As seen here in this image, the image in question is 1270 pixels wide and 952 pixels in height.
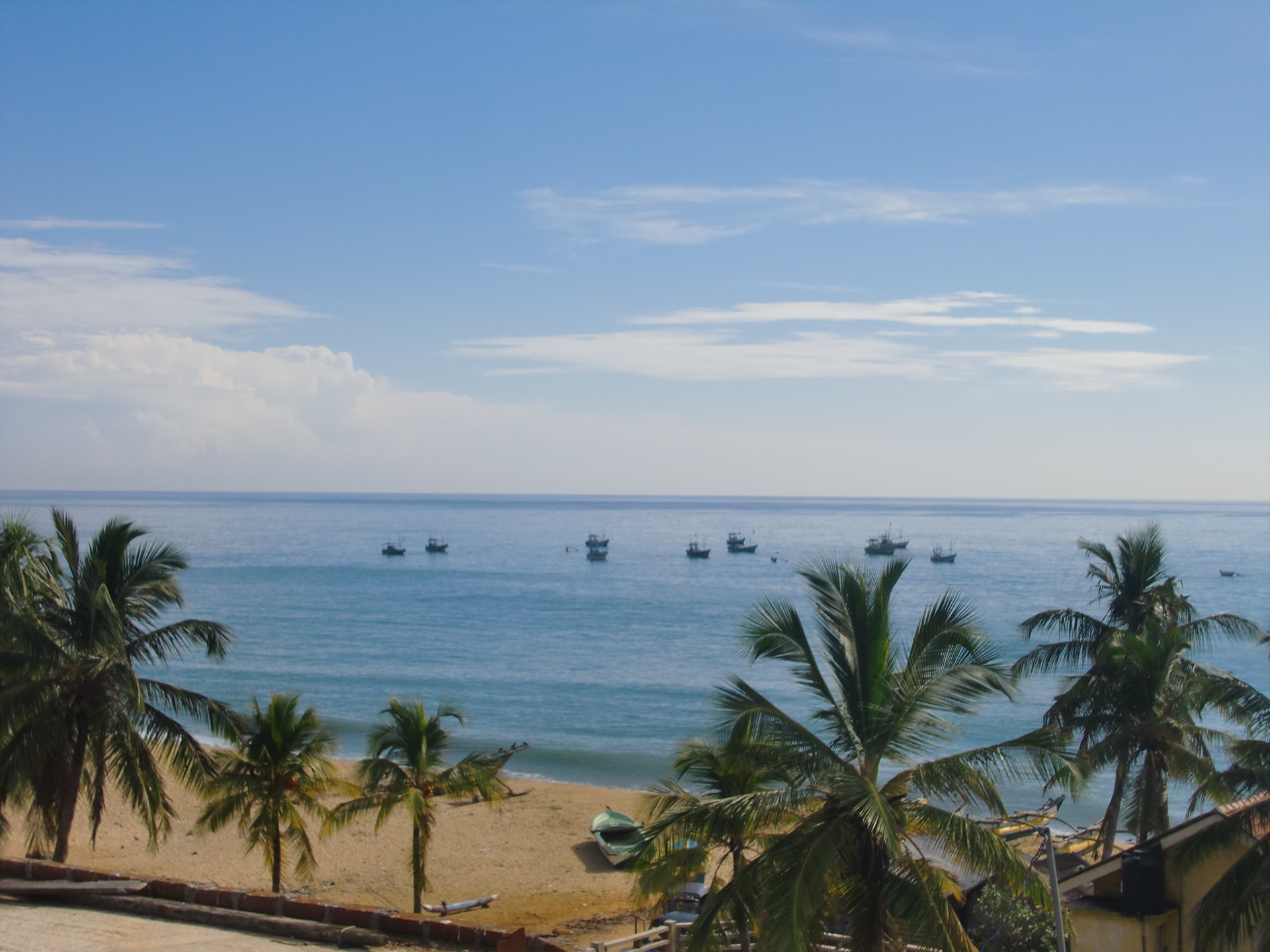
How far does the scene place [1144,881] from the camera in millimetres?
14859

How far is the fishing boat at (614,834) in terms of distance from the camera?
95.4ft

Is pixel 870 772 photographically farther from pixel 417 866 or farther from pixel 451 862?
pixel 451 862

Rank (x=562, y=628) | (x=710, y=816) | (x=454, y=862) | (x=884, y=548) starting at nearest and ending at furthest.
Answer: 1. (x=710, y=816)
2. (x=454, y=862)
3. (x=562, y=628)
4. (x=884, y=548)

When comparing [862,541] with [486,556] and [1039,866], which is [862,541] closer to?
[486,556]

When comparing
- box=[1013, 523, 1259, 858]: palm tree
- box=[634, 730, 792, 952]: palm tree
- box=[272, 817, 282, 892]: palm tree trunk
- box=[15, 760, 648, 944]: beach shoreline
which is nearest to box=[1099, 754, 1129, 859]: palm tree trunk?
box=[1013, 523, 1259, 858]: palm tree

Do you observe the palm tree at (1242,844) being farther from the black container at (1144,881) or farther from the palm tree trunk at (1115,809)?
the palm tree trunk at (1115,809)

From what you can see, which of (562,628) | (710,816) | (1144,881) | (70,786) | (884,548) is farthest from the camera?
(884,548)

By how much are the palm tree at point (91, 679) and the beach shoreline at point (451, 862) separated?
18.7 ft

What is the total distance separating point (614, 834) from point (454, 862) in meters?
4.34

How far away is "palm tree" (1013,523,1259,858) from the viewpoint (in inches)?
763

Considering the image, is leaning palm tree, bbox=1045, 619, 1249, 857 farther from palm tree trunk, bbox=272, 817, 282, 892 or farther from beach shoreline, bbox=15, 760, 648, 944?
palm tree trunk, bbox=272, 817, 282, 892

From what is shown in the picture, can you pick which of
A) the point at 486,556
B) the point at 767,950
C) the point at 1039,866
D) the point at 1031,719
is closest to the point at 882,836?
the point at 767,950

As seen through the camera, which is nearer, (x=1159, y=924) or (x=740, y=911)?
(x=740, y=911)

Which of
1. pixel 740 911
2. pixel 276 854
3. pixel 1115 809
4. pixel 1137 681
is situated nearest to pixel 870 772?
pixel 740 911
